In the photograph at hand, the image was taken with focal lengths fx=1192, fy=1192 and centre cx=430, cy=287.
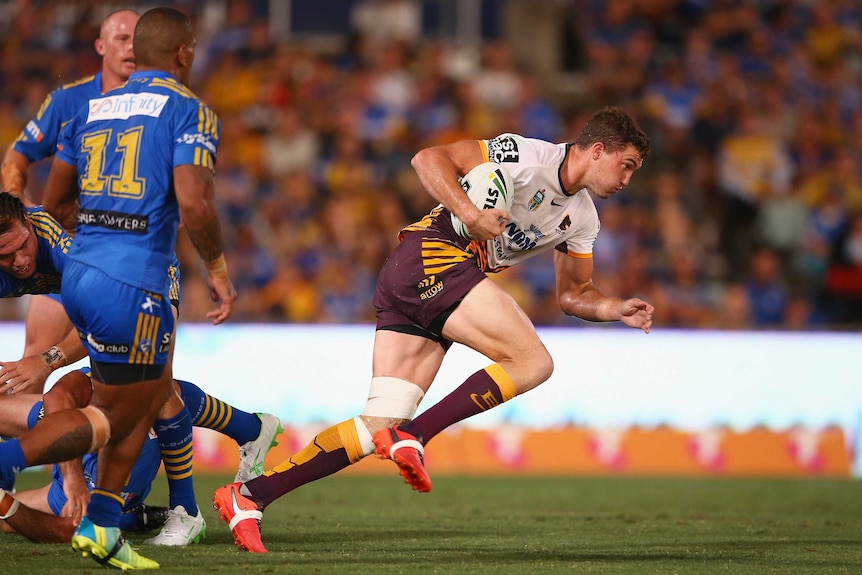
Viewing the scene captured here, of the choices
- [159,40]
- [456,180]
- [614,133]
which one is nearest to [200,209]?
[159,40]

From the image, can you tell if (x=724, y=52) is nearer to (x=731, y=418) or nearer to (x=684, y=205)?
(x=684, y=205)

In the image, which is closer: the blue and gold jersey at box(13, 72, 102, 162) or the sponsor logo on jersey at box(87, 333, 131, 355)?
the sponsor logo on jersey at box(87, 333, 131, 355)

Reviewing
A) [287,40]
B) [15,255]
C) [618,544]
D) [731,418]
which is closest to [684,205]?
[731,418]

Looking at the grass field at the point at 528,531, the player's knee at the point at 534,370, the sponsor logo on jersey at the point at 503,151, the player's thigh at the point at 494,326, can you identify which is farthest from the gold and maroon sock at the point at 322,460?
the sponsor logo on jersey at the point at 503,151

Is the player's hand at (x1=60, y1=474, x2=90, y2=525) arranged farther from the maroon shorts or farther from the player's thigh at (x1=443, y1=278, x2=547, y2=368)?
the player's thigh at (x1=443, y1=278, x2=547, y2=368)

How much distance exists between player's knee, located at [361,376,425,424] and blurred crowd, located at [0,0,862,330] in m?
6.55

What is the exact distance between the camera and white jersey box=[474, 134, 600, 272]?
20.9 ft

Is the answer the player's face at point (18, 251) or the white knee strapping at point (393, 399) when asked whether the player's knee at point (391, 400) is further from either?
the player's face at point (18, 251)

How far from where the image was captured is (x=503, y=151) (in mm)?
6352

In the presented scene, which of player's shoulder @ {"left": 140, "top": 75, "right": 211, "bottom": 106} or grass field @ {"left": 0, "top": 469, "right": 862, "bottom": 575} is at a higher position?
player's shoulder @ {"left": 140, "top": 75, "right": 211, "bottom": 106}

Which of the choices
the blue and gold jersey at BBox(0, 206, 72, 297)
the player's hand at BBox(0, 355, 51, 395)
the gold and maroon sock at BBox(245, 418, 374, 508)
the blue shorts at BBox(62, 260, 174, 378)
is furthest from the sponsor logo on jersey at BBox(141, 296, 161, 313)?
the player's hand at BBox(0, 355, 51, 395)

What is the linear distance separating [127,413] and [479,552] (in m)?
1.98

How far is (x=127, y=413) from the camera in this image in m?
5.27

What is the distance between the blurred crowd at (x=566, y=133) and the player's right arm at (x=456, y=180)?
656 cm
